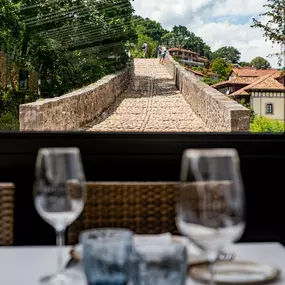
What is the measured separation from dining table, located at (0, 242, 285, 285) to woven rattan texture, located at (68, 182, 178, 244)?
0.39 metres

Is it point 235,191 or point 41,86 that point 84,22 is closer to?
point 41,86

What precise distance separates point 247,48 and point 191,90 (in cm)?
33

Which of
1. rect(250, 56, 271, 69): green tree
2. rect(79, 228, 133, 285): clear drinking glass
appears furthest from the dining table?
rect(250, 56, 271, 69): green tree

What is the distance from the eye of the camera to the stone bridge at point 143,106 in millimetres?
2838

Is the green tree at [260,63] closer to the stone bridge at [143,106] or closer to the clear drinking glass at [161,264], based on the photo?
the stone bridge at [143,106]

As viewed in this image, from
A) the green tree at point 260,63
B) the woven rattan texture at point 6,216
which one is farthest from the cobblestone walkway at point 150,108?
the woven rattan texture at point 6,216

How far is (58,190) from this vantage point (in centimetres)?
116

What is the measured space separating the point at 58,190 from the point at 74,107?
1.84m

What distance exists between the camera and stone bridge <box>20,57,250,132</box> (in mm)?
2838

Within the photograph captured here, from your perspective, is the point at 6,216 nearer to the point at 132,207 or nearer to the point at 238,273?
the point at 132,207

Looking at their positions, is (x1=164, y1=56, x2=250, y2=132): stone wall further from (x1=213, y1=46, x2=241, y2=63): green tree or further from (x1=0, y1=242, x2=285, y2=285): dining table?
(x1=0, y1=242, x2=285, y2=285): dining table

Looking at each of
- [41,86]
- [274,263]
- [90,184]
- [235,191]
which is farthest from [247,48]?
[235,191]

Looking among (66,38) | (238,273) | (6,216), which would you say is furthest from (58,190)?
(66,38)

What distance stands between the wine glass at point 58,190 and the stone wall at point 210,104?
1.72m
